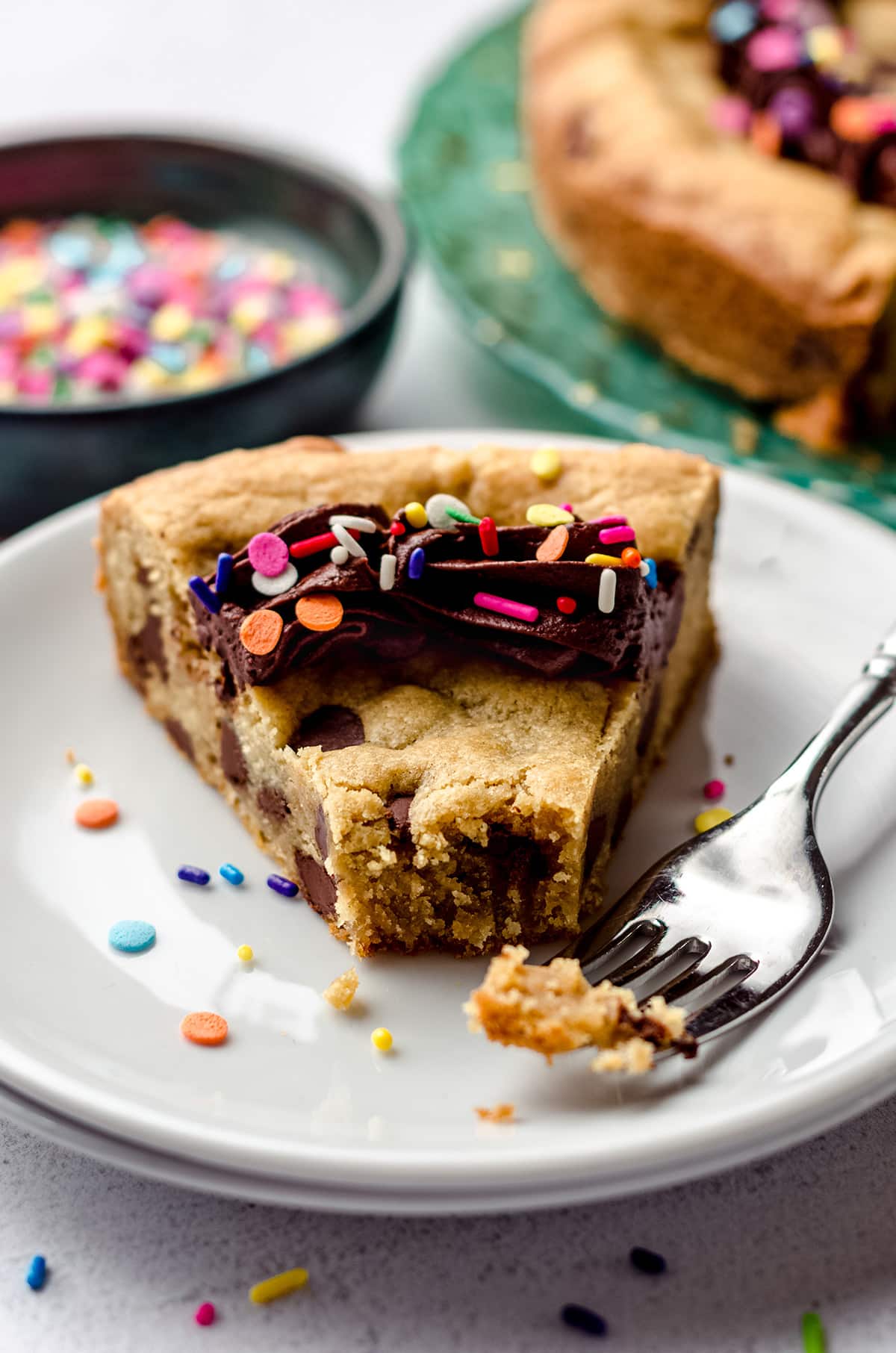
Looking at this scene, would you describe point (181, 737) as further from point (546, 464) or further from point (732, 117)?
point (732, 117)

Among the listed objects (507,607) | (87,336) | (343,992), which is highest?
(507,607)

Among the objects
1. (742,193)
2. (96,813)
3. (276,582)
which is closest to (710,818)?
(276,582)

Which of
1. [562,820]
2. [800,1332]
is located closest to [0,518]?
[562,820]

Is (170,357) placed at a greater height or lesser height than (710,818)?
lesser

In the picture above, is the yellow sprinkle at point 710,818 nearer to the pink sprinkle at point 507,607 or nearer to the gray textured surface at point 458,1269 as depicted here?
the pink sprinkle at point 507,607

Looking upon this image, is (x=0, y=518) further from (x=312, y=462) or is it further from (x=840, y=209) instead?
(x=840, y=209)

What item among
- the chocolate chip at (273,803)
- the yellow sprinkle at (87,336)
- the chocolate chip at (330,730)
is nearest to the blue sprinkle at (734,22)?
the yellow sprinkle at (87,336)

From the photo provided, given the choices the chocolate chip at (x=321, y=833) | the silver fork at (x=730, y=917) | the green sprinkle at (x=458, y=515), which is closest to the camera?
the silver fork at (x=730, y=917)
